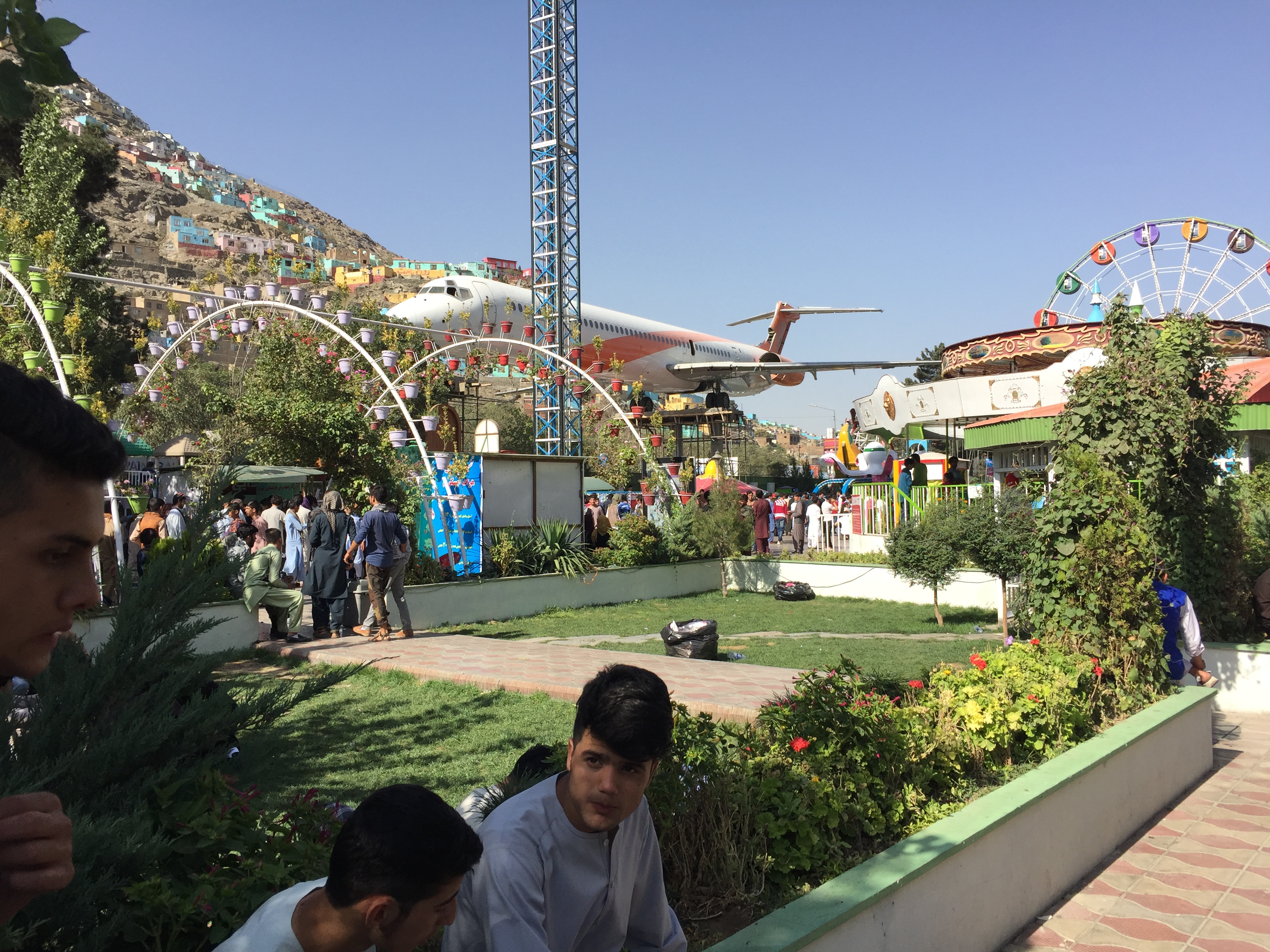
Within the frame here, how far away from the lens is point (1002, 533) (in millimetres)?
11492

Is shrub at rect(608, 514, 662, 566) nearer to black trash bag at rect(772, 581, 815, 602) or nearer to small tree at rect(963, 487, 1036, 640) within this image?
black trash bag at rect(772, 581, 815, 602)

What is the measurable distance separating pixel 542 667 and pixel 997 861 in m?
5.66

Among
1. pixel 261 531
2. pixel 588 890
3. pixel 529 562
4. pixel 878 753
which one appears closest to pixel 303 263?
pixel 529 562

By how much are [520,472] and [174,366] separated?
26.4 ft

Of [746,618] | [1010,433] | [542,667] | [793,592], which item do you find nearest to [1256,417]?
[1010,433]

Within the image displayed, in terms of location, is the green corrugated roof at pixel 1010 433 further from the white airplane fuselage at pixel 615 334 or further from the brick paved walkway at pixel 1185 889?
the brick paved walkway at pixel 1185 889

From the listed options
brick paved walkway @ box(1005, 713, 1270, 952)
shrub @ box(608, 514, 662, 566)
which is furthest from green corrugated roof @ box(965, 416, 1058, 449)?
brick paved walkway @ box(1005, 713, 1270, 952)

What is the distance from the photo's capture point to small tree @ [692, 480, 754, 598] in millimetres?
17078

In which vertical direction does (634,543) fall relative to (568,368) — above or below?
below

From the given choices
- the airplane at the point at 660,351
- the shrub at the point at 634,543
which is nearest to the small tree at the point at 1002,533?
the shrub at the point at 634,543

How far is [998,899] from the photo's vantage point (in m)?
4.24

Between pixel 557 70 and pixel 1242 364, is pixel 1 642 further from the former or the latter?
pixel 557 70

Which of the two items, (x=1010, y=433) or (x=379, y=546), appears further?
(x=1010, y=433)

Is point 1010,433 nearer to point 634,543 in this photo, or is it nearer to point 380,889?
point 634,543
